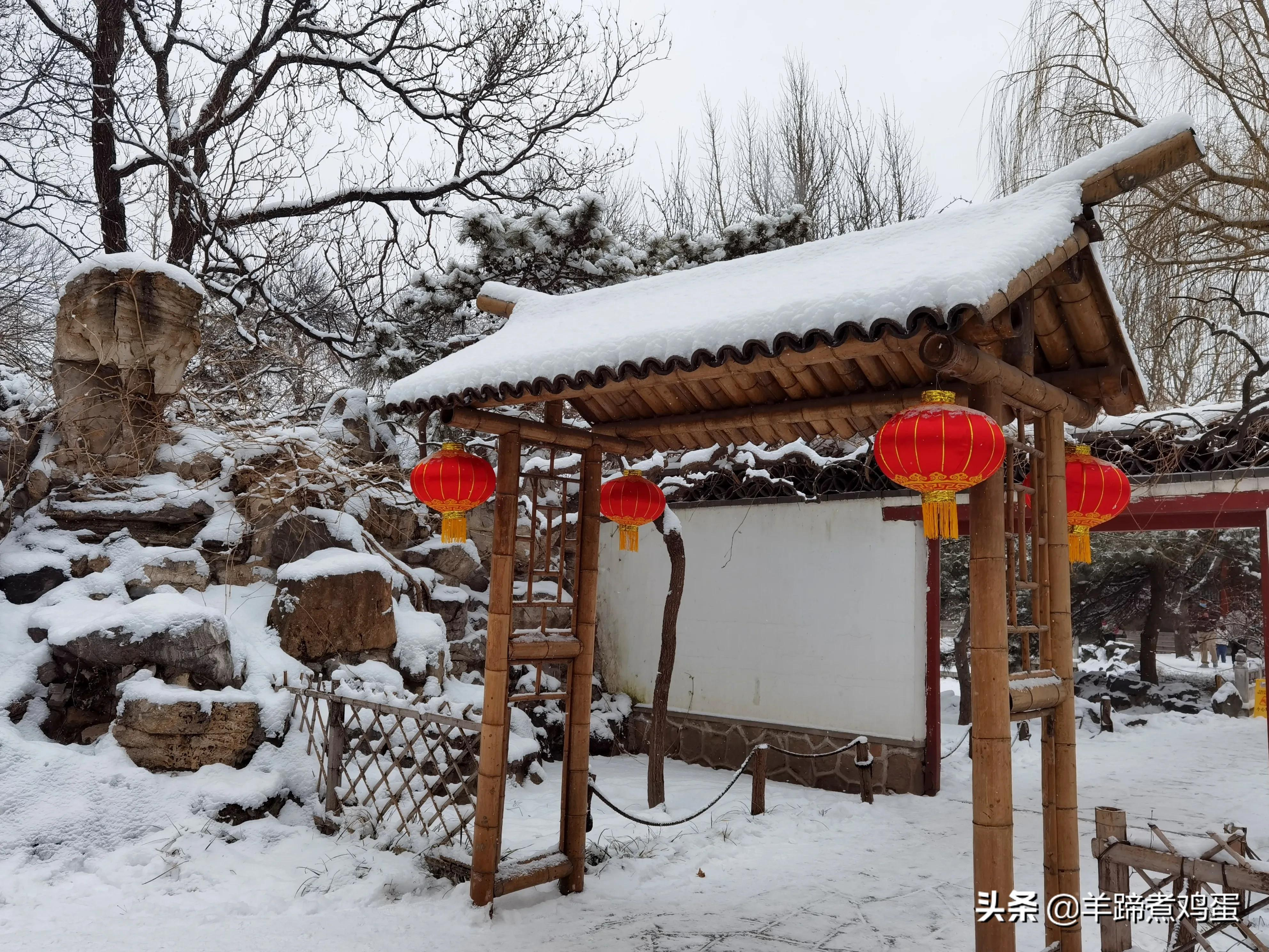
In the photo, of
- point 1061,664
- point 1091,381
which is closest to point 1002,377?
point 1091,381

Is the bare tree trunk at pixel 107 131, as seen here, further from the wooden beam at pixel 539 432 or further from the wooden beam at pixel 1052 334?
the wooden beam at pixel 1052 334

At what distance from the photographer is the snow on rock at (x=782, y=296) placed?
3119 millimetres

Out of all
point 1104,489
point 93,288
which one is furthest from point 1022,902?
point 93,288

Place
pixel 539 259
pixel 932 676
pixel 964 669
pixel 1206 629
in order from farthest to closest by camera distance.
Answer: pixel 1206 629 → pixel 964 669 → pixel 539 259 → pixel 932 676

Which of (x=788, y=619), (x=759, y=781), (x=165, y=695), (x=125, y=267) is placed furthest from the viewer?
(x=788, y=619)

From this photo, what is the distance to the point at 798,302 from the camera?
11.3 feet

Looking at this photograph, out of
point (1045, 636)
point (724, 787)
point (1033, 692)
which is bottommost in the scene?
point (724, 787)

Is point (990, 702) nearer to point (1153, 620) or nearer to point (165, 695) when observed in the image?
point (165, 695)

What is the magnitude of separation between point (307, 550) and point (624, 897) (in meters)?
4.48

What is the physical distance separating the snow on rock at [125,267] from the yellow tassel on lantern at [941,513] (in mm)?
7091

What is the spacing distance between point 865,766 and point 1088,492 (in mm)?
4302

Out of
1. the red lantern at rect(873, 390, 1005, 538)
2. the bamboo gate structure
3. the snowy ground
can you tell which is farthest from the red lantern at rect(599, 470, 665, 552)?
the red lantern at rect(873, 390, 1005, 538)

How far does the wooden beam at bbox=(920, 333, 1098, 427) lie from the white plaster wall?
13.9 feet

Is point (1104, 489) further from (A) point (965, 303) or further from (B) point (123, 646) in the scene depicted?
(B) point (123, 646)
